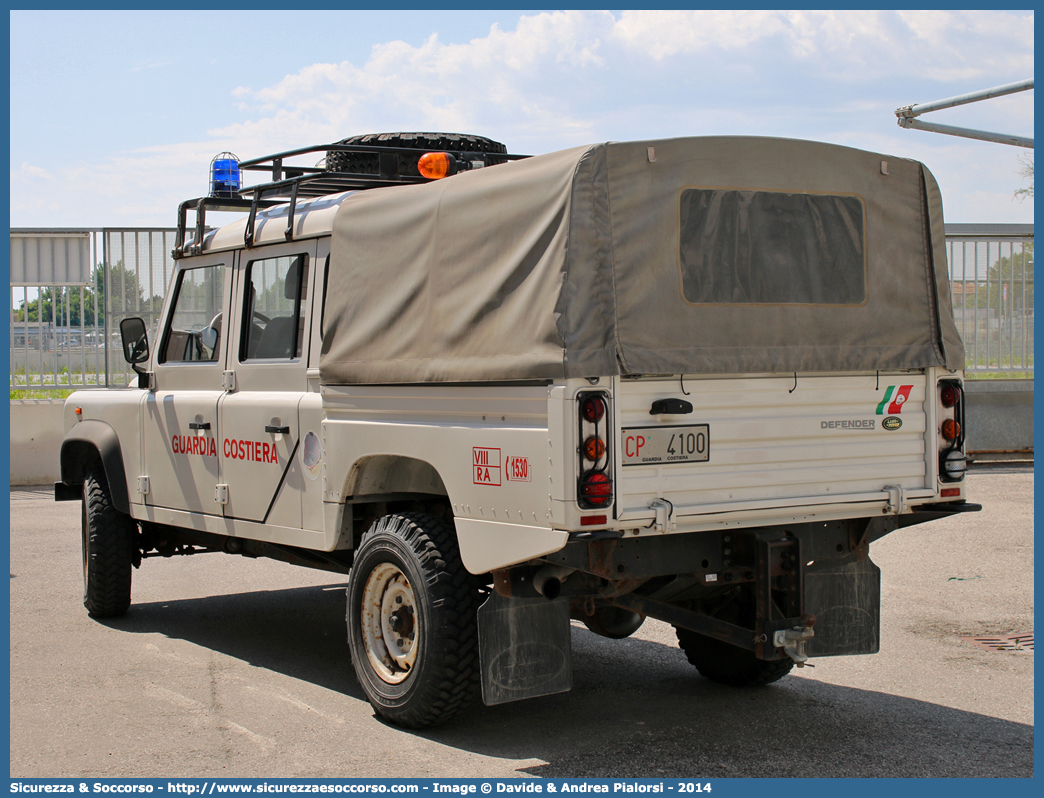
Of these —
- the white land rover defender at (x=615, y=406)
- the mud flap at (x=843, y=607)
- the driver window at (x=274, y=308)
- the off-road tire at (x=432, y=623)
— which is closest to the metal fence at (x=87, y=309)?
the driver window at (x=274, y=308)

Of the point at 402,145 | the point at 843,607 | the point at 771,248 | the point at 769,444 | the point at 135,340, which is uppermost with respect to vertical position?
the point at 402,145

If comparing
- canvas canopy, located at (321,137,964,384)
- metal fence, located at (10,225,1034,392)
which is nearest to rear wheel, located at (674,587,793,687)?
canvas canopy, located at (321,137,964,384)

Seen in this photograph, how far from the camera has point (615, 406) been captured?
450 centimetres

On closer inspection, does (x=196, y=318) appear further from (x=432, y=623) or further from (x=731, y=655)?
(x=731, y=655)

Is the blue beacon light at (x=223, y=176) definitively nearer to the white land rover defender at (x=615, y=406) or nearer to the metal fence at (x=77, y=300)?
the white land rover defender at (x=615, y=406)

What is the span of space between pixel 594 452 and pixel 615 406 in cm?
22

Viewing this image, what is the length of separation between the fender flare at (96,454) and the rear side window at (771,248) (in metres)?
4.50

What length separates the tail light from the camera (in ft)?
17.7

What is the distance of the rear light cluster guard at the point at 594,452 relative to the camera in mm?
4402

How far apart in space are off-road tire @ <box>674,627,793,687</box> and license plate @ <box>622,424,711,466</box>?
151 centimetres

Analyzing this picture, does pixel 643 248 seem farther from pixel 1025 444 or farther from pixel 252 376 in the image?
pixel 1025 444

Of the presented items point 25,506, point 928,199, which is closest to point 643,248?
point 928,199

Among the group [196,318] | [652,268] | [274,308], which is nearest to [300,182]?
[274,308]

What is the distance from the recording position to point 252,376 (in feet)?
21.4
